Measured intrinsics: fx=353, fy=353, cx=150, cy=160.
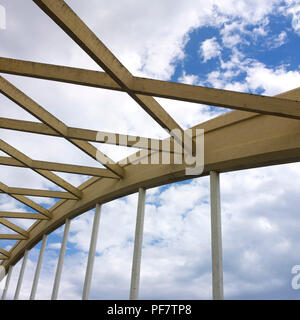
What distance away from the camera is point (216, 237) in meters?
4.70

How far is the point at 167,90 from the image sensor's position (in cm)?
401

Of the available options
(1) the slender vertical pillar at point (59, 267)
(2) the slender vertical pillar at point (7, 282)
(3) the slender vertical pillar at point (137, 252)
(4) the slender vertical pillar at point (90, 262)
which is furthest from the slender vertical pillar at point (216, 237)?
(2) the slender vertical pillar at point (7, 282)

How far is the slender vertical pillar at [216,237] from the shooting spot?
4439 millimetres

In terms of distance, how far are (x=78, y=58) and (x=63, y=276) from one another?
5.17m

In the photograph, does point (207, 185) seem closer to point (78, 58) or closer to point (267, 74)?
point (267, 74)

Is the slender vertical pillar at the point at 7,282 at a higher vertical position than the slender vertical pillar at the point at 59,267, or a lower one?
higher

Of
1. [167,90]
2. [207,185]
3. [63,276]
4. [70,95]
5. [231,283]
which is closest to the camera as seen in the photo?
[167,90]

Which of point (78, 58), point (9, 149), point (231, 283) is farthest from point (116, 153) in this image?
point (231, 283)

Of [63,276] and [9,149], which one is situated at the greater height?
→ [9,149]

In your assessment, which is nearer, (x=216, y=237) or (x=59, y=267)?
(x=216, y=237)

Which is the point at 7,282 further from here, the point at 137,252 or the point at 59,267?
the point at 137,252

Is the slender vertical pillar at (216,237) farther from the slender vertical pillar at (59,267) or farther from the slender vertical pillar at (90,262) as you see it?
the slender vertical pillar at (59,267)

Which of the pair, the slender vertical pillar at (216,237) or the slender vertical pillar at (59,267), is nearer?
the slender vertical pillar at (216,237)

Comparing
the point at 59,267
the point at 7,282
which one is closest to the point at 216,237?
the point at 59,267
